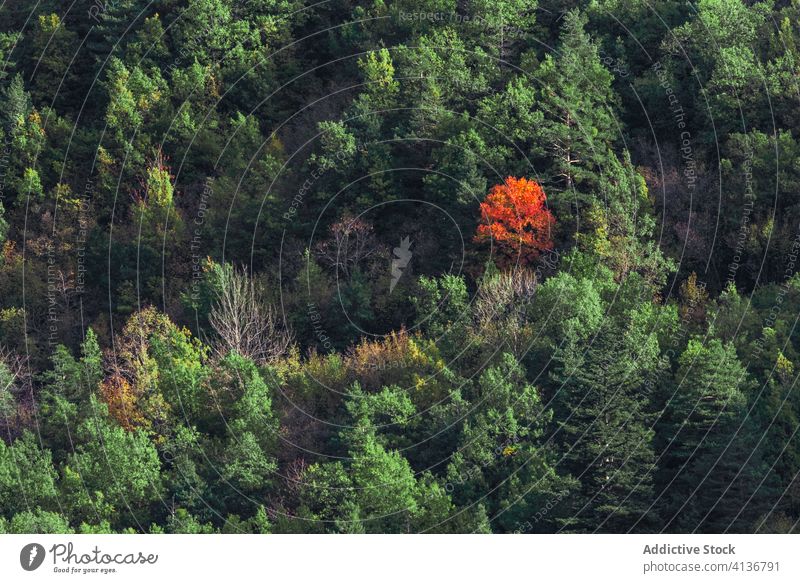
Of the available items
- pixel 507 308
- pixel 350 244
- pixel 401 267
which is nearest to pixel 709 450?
pixel 507 308

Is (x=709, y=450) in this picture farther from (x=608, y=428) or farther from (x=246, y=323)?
(x=246, y=323)

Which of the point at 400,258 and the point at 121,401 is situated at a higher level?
the point at 400,258

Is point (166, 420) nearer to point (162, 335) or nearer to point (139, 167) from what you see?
point (162, 335)

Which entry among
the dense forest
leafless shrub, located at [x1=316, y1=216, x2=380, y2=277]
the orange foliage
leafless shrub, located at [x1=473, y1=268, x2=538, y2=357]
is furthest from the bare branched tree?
leafless shrub, located at [x1=473, y1=268, x2=538, y2=357]

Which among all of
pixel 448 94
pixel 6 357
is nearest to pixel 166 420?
pixel 6 357
